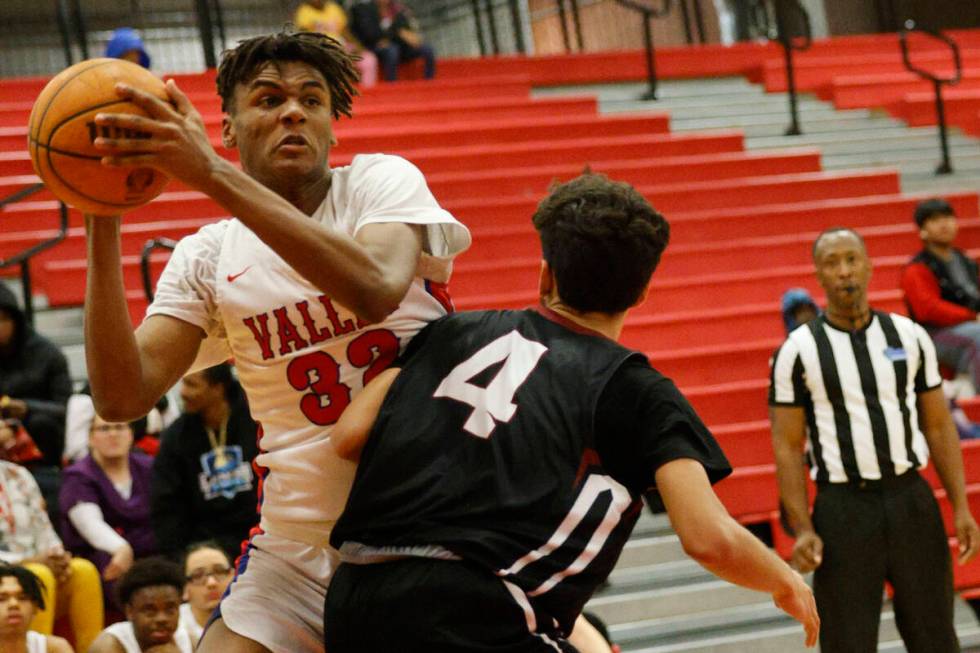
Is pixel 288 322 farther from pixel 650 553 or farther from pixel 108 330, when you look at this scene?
pixel 650 553

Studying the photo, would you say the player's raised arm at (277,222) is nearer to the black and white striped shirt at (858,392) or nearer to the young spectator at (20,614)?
the black and white striped shirt at (858,392)

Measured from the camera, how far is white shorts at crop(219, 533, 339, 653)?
2.61m

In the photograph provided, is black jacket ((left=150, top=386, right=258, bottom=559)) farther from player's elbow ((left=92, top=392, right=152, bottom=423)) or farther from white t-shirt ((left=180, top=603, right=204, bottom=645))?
player's elbow ((left=92, top=392, right=152, bottom=423))

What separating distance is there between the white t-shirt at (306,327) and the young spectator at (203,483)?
2790mm

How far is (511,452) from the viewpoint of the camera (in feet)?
7.26

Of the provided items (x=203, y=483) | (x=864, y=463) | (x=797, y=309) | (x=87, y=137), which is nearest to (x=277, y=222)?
(x=87, y=137)

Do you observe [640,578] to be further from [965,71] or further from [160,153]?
[965,71]

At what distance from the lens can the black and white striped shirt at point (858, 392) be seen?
5016mm

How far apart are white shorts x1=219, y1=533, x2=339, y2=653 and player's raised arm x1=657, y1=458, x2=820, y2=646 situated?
31.6 inches

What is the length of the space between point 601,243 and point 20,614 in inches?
133

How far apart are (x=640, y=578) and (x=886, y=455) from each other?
1.42 m

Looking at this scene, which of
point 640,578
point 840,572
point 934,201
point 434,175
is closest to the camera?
point 840,572

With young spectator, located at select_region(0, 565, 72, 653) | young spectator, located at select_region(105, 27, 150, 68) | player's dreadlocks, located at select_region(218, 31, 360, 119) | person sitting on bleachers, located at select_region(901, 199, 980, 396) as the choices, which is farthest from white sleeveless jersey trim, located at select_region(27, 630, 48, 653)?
young spectator, located at select_region(105, 27, 150, 68)

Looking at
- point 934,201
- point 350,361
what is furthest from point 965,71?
point 350,361
